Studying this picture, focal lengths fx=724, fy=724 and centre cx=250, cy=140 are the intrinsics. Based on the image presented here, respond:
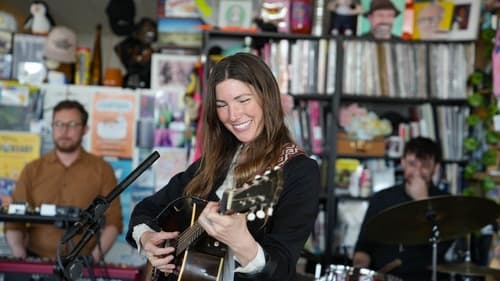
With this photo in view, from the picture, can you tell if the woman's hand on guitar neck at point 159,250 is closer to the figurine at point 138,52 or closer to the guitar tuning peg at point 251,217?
the guitar tuning peg at point 251,217

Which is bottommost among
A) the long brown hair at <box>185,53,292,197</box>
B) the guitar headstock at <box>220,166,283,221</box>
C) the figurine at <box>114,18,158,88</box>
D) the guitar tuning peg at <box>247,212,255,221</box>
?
the guitar tuning peg at <box>247,212,255,221</box>

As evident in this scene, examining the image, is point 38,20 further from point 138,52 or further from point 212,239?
point 212,239

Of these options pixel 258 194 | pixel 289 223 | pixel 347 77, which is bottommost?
pixel 289 223

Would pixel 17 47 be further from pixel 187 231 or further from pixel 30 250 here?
pixel 187 231

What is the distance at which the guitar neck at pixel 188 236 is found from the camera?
1657 mm

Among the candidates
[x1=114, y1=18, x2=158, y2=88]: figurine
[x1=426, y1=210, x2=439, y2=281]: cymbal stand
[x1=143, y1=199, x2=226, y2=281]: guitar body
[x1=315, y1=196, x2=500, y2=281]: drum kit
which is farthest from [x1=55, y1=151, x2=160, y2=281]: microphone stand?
[x1=114, y1=18, x2=158, y2=88]: figurine

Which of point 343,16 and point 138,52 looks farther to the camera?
point 138,52

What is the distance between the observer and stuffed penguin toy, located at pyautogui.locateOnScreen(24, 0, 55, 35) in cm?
432

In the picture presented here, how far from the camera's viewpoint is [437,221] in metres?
2.95

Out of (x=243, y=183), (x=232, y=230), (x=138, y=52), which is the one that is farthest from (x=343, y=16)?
(x=232, y=230)

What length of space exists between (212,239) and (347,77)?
2453 millimetres

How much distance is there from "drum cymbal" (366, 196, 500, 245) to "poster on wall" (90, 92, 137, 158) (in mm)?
1760

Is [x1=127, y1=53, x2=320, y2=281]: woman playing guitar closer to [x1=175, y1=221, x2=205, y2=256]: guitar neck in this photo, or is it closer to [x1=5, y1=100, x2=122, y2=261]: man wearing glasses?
[x1=175, y1=221, x2=205, y2=256]: guitar neck

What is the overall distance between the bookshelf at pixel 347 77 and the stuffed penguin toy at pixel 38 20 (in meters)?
1.06
